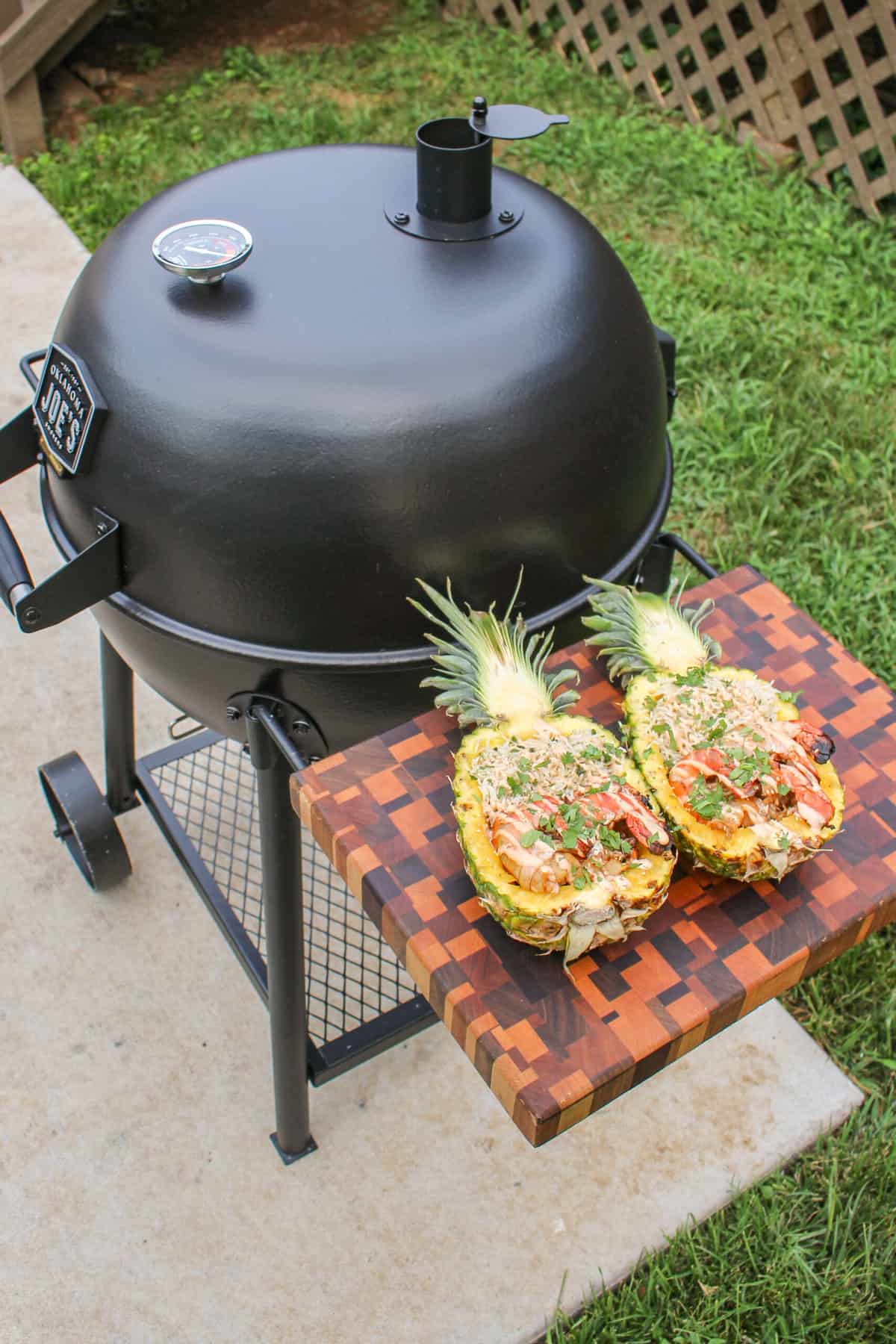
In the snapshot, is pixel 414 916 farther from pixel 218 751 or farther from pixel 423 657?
pixel 218 751

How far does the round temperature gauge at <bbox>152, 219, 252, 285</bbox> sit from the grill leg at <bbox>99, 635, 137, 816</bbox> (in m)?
1.02

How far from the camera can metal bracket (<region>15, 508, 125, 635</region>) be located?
1705mm

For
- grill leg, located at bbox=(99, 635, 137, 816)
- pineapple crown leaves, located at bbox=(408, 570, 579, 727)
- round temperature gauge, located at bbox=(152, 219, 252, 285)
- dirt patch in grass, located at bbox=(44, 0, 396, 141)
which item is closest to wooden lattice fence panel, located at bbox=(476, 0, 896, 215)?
dirt patch in grass, located at bbox=(44, 0, 396, 141)

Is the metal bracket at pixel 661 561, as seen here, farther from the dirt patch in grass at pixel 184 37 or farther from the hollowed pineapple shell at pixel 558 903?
the dirt patch in grass at pixel 184 37

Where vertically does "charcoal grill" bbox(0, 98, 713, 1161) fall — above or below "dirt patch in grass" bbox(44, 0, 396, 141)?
above

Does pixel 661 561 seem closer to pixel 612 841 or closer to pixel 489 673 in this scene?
pixel 489 673

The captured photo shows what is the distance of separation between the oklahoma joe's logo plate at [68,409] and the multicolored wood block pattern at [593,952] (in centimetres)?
60

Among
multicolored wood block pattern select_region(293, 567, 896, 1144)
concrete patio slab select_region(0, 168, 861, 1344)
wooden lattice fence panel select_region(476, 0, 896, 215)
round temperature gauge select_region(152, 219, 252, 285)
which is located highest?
round temperature gauge select_region(152, 219, 252, 285)

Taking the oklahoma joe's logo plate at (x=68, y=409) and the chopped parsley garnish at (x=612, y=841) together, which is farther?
the oklahoma joe's logo plate at (x=68, y=409)

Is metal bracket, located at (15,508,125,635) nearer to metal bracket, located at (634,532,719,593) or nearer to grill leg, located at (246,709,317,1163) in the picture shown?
grill leg, located at (246,709,317,1163)

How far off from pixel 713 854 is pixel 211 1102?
1646 millimetres

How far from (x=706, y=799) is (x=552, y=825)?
191 millimetres

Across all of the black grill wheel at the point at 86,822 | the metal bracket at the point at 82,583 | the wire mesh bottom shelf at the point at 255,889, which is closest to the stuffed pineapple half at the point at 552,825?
the metal bracket at the point at 82,583

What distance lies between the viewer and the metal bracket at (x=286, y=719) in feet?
5.91
